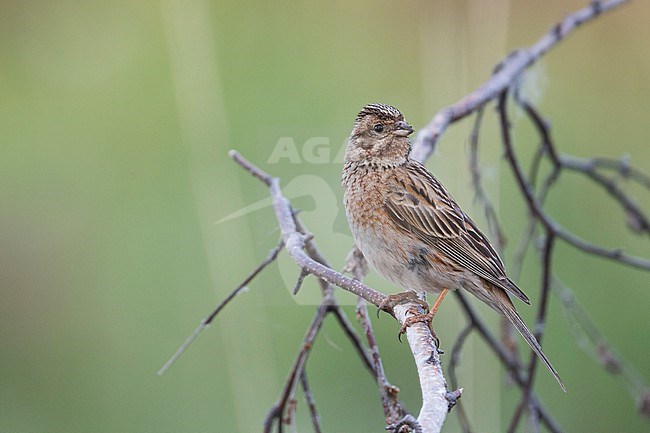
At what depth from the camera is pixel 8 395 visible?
7.87 feet

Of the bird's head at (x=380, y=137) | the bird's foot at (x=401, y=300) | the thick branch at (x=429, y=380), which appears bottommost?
the bird's foot at (x=401, y=300)

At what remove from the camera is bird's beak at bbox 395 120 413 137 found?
5.87ft

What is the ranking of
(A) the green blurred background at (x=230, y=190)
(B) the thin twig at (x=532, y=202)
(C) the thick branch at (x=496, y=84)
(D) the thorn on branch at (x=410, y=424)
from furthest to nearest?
(A) the green blurred background at (x=230, y=190), (B) the thin twig at (x=532, y=202), (C) the thick branch at (x=496, y=84), (D) the thorn on branch at (x=410, y=424)

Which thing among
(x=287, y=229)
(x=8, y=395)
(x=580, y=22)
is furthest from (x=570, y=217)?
(x=8, y=395)

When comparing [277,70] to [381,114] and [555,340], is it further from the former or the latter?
[555,340]

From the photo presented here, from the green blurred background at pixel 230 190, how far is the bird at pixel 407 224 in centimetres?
29

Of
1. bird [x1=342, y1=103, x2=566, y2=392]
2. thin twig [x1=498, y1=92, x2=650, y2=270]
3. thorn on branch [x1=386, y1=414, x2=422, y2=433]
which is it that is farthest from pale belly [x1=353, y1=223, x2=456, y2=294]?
thorn on branch [x1=386, y1=414, x2=422, y2=433]

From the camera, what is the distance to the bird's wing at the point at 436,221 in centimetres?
177

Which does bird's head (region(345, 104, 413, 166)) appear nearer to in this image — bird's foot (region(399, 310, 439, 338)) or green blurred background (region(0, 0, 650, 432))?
green blurred background (region(0, 0, 650, 432))

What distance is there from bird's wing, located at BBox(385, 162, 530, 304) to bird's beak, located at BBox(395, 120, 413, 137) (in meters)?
0.11

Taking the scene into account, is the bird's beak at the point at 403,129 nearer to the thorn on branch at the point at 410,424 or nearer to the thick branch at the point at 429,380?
the thick branch at the point at 429,380

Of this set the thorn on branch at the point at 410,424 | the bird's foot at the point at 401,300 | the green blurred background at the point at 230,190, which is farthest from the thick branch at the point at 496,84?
the thorn on branch at the point at 410,424

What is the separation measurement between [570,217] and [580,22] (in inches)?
32.5

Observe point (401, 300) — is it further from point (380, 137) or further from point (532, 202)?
point (532, 202)
